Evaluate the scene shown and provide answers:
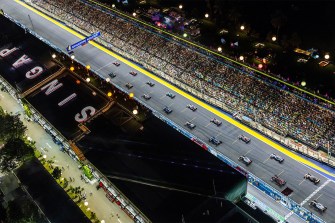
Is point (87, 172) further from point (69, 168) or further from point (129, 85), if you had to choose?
point (129, 85)

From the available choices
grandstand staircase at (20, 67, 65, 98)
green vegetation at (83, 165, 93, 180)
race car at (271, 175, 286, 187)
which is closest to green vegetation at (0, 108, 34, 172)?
grandstand staircase at (20, 67, 65, 98)

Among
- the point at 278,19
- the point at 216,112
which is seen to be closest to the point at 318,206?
the point at 216,112

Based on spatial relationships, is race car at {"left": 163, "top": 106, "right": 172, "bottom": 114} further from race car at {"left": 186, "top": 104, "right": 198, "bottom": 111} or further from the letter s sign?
the letter s sign

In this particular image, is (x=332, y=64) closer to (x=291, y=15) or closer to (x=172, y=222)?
(x=291, y=15)

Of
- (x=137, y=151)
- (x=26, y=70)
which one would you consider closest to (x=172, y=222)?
(x=137, y=151)

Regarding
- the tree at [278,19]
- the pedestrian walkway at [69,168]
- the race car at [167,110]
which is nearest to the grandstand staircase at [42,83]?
the pedestrian walkway at [69,168]
